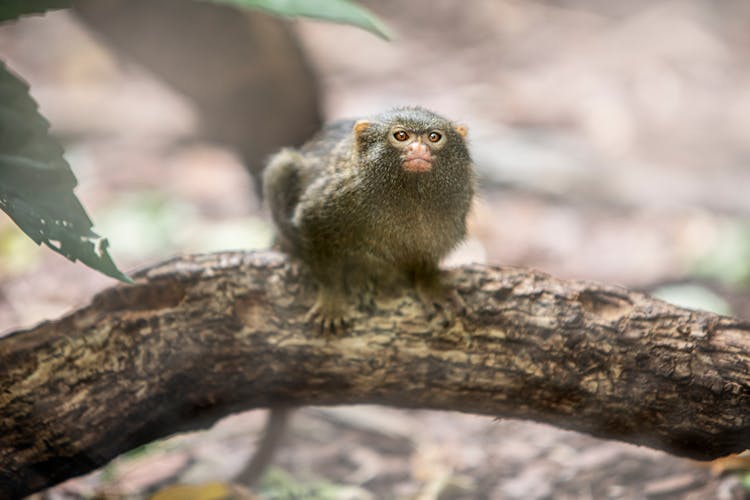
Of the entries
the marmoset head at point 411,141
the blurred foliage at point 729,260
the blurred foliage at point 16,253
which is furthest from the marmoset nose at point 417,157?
the blurred foliage at point 16,253

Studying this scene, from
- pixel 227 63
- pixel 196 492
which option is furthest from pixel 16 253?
pixel 196 492

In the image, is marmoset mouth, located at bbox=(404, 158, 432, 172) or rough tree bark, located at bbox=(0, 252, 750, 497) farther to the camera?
marmoset mouth, located at bbox=(404, 158, 432, 172)

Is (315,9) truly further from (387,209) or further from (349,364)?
(349,364)

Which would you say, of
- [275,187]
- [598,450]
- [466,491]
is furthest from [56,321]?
[598,450]

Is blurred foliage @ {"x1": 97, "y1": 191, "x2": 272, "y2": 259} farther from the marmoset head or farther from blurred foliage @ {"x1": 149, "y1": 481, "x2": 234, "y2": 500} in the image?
the marmoset head

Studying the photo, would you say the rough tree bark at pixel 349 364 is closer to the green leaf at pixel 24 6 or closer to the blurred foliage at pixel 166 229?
the green leaf at pixel 24 6

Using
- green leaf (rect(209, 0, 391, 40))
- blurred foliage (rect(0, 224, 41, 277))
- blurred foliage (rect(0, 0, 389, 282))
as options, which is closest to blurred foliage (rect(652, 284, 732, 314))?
green leaf (rect(209, 0, 391, 40))
